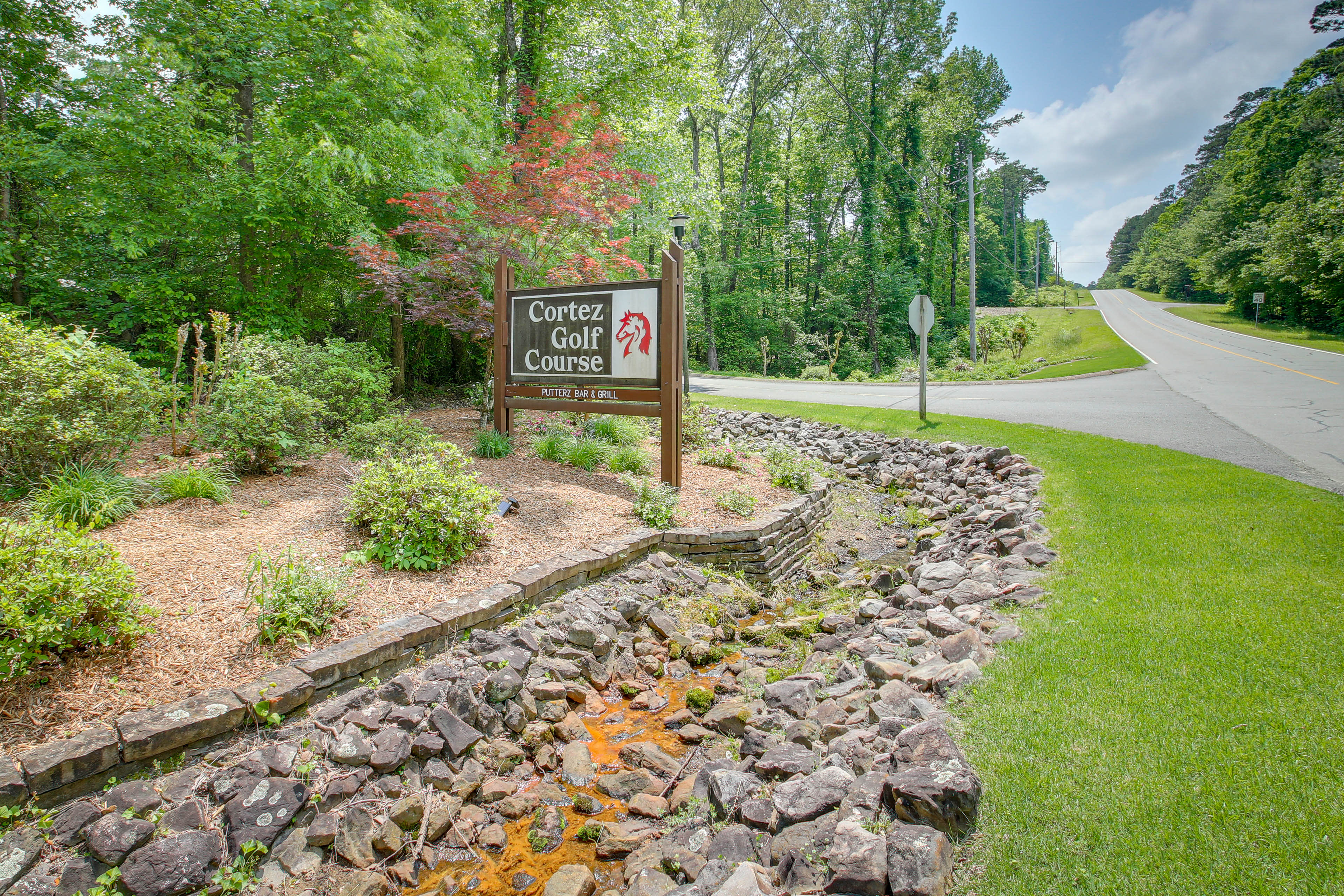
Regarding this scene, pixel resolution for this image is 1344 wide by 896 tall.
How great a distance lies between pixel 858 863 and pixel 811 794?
0.43 m

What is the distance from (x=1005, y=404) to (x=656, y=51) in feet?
35.6

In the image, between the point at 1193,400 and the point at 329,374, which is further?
the point at 1193,400

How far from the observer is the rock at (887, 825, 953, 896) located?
186cm

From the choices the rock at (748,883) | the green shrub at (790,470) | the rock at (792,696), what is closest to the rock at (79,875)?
the rock at (748,883)

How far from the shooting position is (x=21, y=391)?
13.3 ft

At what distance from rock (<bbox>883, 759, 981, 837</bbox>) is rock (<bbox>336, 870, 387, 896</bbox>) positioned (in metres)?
1.93

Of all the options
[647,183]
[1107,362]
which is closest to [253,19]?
[647,183]

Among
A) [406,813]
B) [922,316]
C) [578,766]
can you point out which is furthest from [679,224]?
[406,813]

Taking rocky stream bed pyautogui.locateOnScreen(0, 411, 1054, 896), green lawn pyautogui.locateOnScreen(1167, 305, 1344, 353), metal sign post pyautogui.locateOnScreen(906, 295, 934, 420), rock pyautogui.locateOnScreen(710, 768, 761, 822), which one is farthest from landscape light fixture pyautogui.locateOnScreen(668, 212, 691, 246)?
green lawn pyautogui.locateOnScreen(1167, 305, 1344, 353)

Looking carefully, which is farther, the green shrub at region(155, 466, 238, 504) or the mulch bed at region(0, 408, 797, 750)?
the green shrub at region(155, 466, 238, 504)

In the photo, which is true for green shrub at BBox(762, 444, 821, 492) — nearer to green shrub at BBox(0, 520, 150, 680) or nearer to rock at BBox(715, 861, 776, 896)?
rock at BBox(715, 861, 776, 896)

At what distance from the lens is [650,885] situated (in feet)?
7.27

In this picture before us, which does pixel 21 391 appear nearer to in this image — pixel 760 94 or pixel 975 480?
pixel 975 480

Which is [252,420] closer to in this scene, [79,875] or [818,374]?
[79,875]
